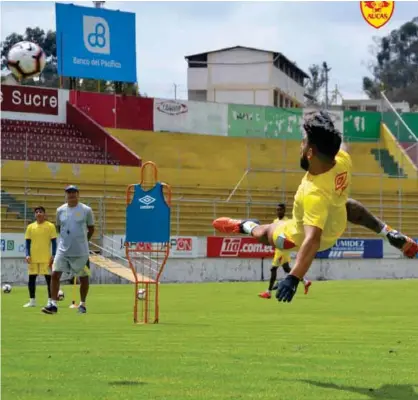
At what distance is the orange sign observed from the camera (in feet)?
107

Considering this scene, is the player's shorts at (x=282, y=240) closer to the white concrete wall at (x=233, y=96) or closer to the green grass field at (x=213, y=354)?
the green grass field at (x=213, y=354)

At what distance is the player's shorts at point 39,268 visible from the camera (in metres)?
19.8

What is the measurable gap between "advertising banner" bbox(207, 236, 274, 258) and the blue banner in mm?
2437

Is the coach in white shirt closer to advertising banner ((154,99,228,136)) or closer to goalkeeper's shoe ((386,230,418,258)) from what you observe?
goalkeeper's shoe ((386,230,418,258))

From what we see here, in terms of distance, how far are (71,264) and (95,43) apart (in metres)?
30.2

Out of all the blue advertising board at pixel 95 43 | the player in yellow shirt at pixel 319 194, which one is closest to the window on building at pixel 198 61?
the blue advertising board at pixel 95 43

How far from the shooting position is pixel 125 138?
1777 inches

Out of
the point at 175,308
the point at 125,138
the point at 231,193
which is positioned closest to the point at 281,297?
the point at 175,308

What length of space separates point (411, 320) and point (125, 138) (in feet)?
100

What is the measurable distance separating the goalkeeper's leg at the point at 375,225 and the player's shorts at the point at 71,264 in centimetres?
699

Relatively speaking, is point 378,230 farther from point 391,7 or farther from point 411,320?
point 391,7

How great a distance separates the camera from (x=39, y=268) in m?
19.9

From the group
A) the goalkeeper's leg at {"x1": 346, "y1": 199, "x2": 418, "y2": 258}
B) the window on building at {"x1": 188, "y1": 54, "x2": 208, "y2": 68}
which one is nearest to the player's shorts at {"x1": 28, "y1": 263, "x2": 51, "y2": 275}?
the goalkeeper's leg at {"x1": 346, "y1": 199, "x2": 418, "y2": 258}

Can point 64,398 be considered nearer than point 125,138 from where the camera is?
Yes
